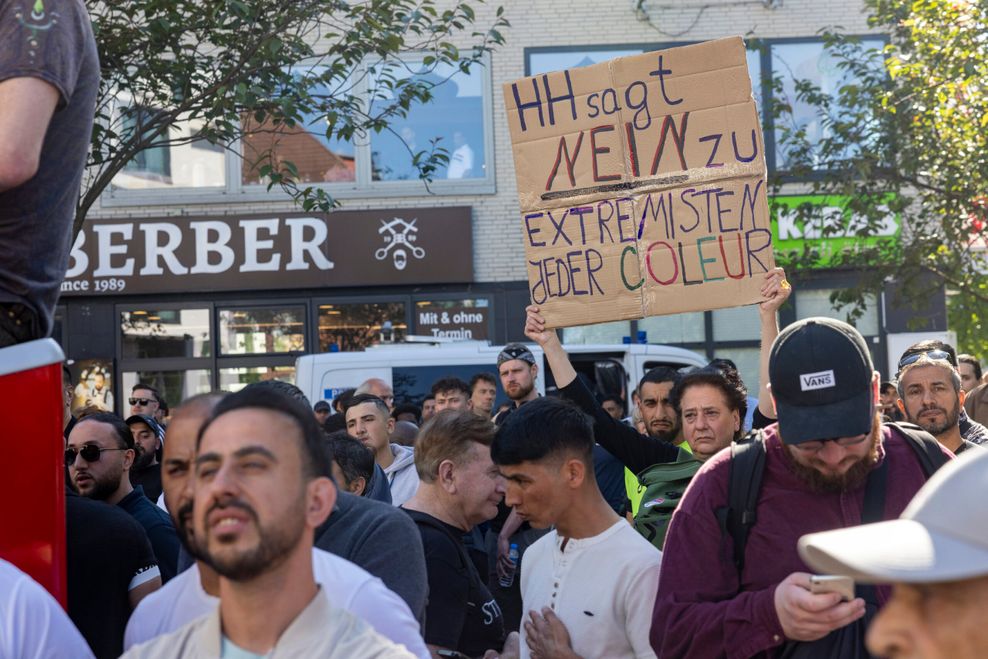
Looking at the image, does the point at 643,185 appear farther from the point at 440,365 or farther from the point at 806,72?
the point at 806,72

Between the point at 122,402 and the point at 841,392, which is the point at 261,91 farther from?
the point at 122,402

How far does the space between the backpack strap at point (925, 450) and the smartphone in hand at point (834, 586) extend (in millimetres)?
529

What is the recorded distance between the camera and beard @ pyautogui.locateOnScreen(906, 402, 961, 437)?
5.87 meters

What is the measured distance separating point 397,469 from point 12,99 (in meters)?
5.05

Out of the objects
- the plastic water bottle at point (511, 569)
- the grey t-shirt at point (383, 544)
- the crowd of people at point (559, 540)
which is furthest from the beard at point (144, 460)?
the grey t-shirt at point (383, 544)

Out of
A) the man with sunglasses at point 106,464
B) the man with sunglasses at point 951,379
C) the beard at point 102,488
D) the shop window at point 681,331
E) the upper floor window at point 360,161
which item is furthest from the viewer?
the shop window at point 681,331

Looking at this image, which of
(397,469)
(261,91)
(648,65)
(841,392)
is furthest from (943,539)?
(261,91)

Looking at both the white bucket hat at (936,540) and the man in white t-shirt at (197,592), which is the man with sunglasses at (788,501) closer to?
the man in white t-shirt at (197,592)

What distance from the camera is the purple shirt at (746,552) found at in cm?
295

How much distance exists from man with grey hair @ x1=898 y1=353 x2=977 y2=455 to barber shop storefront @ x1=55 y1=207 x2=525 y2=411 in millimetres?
10956

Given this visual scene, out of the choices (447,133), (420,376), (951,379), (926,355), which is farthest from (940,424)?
(447,133)

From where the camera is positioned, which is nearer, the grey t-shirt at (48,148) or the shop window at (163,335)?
the grey t-shirt at (48,148)

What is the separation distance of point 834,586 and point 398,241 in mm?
14567

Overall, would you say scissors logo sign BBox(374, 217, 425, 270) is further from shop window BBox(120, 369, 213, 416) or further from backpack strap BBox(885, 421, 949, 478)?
backpack strap BBox(885, 421, 949, 478)
